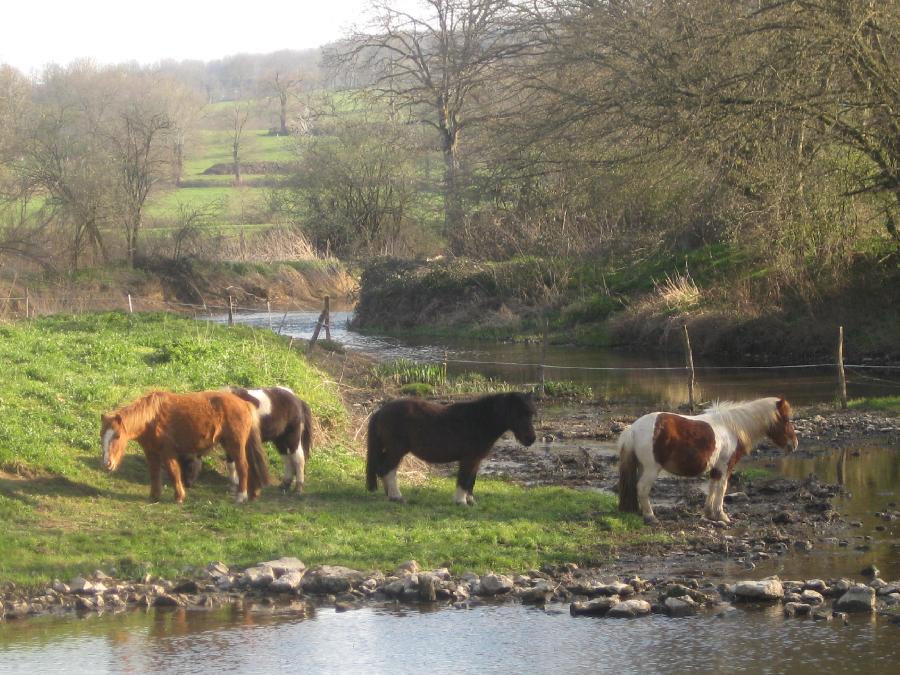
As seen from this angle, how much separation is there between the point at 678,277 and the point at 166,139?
32.6 metres

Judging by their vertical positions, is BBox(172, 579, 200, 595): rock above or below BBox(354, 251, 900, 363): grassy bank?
below

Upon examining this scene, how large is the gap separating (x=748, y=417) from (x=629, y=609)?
4577 mm

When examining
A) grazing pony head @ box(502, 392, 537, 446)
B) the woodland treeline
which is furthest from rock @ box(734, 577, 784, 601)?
the woodland treeline

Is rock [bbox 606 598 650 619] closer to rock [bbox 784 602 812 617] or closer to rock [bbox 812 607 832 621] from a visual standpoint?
rock [bbox 784 602 812 617]

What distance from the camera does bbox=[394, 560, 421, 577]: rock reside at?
11000mm

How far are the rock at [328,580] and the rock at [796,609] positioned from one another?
13.0ft

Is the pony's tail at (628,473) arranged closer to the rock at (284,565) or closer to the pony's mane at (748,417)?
the pony's mane at (748,417)

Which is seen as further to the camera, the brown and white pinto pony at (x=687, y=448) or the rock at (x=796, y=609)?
the brown and white pinto pony at (x=687, y=448)

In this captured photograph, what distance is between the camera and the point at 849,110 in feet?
72.8

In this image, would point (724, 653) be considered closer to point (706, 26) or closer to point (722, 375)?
point (706, 26)

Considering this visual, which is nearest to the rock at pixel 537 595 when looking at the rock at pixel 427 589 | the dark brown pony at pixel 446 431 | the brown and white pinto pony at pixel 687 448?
Result: the rock at pixel 427 589

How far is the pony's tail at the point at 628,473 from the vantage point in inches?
519

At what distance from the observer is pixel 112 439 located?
12172 mm

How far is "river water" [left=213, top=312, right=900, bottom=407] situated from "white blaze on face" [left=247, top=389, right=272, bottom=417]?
11903 millimetres
